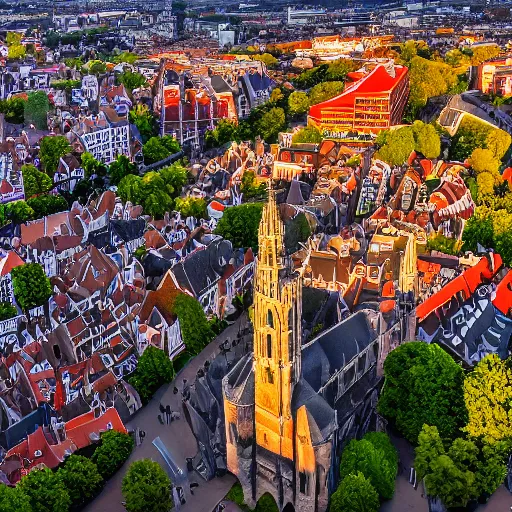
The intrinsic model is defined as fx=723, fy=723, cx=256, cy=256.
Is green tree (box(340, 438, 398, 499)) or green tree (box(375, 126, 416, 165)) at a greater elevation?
green tree (box(375, 126, 416, 165))

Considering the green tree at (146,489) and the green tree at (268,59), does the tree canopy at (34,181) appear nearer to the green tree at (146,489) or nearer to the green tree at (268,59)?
the green tree at (146,489)

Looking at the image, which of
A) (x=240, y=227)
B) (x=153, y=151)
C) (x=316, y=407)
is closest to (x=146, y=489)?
(x=316, y=407)

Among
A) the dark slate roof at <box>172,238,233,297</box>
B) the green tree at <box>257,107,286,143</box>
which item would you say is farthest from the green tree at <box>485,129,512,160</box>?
the dark slate roof at <box>172,238,233,297</box>

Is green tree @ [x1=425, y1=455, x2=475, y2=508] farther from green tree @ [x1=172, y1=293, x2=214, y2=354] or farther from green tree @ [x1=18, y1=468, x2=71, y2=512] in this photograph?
green tree @ [x1=172, y1=293, x2=214, y2=354]

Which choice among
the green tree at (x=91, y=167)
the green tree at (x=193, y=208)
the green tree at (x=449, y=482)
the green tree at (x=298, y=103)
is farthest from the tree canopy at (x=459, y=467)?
the green tree at (x=298, y=103)

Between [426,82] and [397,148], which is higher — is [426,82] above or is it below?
above

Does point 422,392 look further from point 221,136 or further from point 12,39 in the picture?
point 12,39
